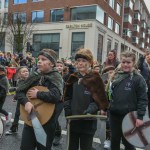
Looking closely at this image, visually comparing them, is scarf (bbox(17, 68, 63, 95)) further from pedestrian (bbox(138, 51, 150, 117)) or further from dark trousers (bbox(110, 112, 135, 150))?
pedestrian (bbox(138, 51, 150, 117))

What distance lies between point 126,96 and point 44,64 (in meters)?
1.21

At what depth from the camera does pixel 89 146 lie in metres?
3.83

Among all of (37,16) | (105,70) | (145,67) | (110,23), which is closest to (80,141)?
(105,70)

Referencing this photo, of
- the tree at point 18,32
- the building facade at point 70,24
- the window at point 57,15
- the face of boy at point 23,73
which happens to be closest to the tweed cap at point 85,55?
the face of boy at point 23,73

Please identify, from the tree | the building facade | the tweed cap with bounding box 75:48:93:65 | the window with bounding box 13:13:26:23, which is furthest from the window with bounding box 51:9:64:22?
the tweed cap with bounding box 75:48:93:65

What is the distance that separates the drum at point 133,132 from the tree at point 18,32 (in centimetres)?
3066

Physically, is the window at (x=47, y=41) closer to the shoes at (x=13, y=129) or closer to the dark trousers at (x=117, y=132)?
the shoes at (x=13, y=129)

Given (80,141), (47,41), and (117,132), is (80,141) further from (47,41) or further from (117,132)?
(47,41)

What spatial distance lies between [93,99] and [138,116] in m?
0.67

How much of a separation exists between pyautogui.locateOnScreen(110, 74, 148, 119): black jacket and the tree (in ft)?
99.8

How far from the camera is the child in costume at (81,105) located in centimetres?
379

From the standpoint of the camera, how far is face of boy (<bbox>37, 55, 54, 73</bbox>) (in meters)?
3.70

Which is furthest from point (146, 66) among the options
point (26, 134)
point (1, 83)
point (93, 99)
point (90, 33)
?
point (90, 33)

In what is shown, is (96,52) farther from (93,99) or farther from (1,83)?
(93,99)
